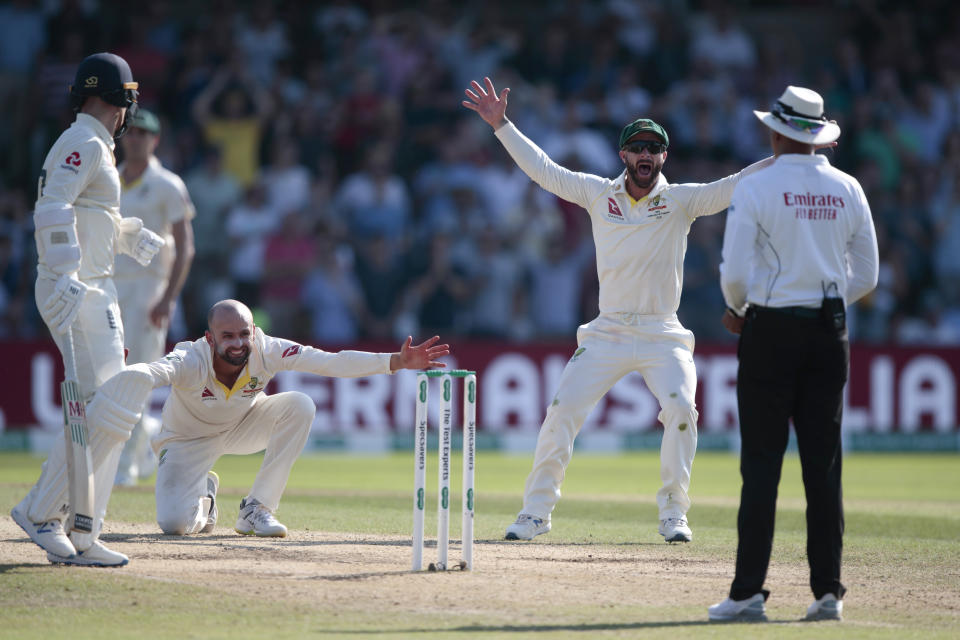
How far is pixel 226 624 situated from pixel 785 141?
3.08 m

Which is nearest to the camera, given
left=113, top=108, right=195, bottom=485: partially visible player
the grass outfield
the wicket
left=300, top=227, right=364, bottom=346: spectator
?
the grass outfield

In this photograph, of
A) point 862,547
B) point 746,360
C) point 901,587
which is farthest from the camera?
point 862,547

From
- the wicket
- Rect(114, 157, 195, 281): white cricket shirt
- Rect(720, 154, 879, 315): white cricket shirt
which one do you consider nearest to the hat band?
Rect(720, 154, 879, 315): white cricket shirt

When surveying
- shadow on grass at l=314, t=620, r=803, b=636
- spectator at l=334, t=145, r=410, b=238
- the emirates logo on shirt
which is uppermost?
spectator at l=334, t=145, r=410, b=238

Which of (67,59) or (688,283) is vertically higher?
(67,59)

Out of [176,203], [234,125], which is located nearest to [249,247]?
[234,125]

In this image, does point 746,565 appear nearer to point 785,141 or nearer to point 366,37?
point 785,141

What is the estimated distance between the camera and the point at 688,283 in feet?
54.6

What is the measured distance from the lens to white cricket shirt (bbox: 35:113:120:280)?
6449mm

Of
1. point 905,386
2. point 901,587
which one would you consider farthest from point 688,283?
point 901,587

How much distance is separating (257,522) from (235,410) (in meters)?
0.64

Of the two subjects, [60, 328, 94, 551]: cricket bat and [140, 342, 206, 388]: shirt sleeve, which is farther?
[140, 342, 206, 388]: shirt sleeve

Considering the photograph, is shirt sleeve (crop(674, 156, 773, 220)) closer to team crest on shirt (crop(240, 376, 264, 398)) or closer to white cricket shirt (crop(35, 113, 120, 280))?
team crest on shirt (crop(240, 376, 264, 398))

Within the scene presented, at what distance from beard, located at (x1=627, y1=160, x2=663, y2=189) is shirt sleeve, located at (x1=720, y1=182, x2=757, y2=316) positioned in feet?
7.75
